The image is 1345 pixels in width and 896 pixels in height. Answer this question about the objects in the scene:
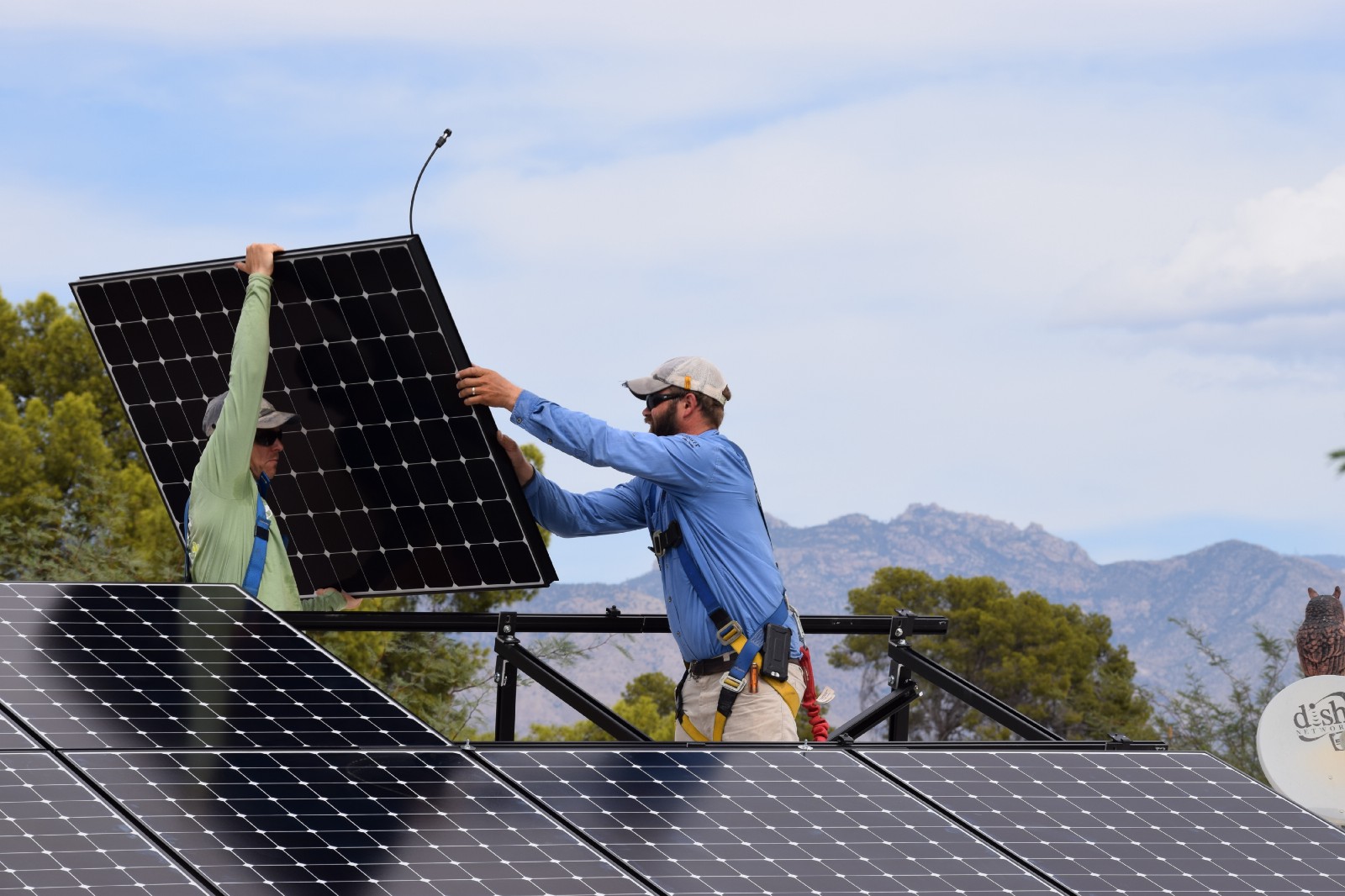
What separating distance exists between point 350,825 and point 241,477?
2717mm

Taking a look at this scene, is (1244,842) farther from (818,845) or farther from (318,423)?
(318,423)

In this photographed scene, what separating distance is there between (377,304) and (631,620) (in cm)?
180

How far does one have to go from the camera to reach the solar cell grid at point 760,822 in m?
4.62

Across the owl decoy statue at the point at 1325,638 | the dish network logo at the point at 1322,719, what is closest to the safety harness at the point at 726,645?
the dish network logo at the point at 1322,719

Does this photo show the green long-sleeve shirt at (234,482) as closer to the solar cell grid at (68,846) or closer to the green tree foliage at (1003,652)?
the solar cell grid at (68,846)

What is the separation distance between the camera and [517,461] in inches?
308

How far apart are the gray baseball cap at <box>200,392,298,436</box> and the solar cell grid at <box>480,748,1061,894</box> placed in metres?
2.66

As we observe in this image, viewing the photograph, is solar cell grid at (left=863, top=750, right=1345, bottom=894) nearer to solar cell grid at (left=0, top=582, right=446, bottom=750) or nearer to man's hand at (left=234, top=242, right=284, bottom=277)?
solar cell grid at (left=0, top=582, right=446, bottom=750)

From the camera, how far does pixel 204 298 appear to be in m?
8.01

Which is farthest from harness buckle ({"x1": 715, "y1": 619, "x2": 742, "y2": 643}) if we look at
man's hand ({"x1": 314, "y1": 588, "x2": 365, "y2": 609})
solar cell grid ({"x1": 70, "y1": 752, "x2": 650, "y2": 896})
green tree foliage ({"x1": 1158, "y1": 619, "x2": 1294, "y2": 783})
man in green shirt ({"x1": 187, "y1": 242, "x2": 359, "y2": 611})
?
green tree foliage ({"x1": 1158, "y1": 619, "x2": 1294, "y2": 783})

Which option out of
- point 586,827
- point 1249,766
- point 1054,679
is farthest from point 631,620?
point 1054,679

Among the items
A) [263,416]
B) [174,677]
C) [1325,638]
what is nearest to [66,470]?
[1325,638]

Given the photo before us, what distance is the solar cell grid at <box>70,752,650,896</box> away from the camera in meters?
4.34

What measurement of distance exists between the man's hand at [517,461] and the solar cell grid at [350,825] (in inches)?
108
